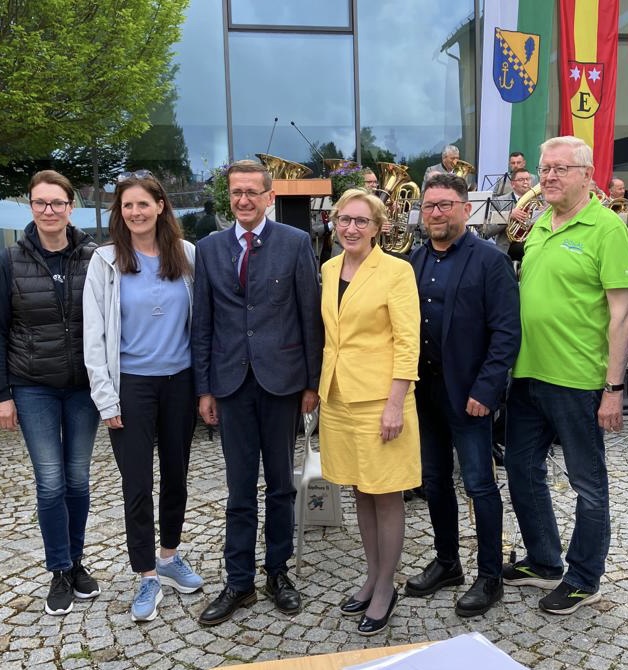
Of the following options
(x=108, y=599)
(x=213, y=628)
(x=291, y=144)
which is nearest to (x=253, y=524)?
(x=213, y=628)

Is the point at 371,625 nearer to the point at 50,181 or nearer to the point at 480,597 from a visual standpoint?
the point at 480,597

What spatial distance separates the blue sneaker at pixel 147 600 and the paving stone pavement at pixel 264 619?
38 millimetres

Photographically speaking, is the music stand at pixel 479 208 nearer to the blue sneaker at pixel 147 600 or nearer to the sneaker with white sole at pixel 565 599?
the sneaker with white sole at pixel 565 599

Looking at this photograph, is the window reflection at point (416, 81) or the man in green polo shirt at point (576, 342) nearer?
the man in green polo shirt at point (576, 342)

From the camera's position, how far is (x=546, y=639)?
2.75 m

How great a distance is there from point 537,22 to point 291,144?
438 cm

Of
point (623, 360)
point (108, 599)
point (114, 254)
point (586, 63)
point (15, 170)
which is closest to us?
point (623, 360)

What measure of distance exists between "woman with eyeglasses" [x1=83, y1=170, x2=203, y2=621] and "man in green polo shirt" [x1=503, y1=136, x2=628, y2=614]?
153 cm

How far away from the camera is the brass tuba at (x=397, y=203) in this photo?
6.44m

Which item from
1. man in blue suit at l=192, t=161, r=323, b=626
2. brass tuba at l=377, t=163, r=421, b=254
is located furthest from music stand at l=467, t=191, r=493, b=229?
man in blue suit at l=192, t=161, r=323, b=626

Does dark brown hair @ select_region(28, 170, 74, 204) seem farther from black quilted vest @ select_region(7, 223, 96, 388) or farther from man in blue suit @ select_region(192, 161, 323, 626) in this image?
man in blue suit @ select_region(192, 161, 323, 626)

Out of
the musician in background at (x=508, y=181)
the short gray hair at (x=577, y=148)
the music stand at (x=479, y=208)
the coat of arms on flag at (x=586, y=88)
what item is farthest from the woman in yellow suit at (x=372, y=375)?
the coat of arms on flag at (x=586, y=88)

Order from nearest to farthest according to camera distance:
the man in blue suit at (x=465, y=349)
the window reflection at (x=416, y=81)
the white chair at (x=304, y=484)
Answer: the man in blue suit at (x=465, y=349)
the white chair at (x=304, y=484)
the window reflection at (x=416, y=81)

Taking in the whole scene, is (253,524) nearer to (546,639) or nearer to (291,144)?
(546,639)
